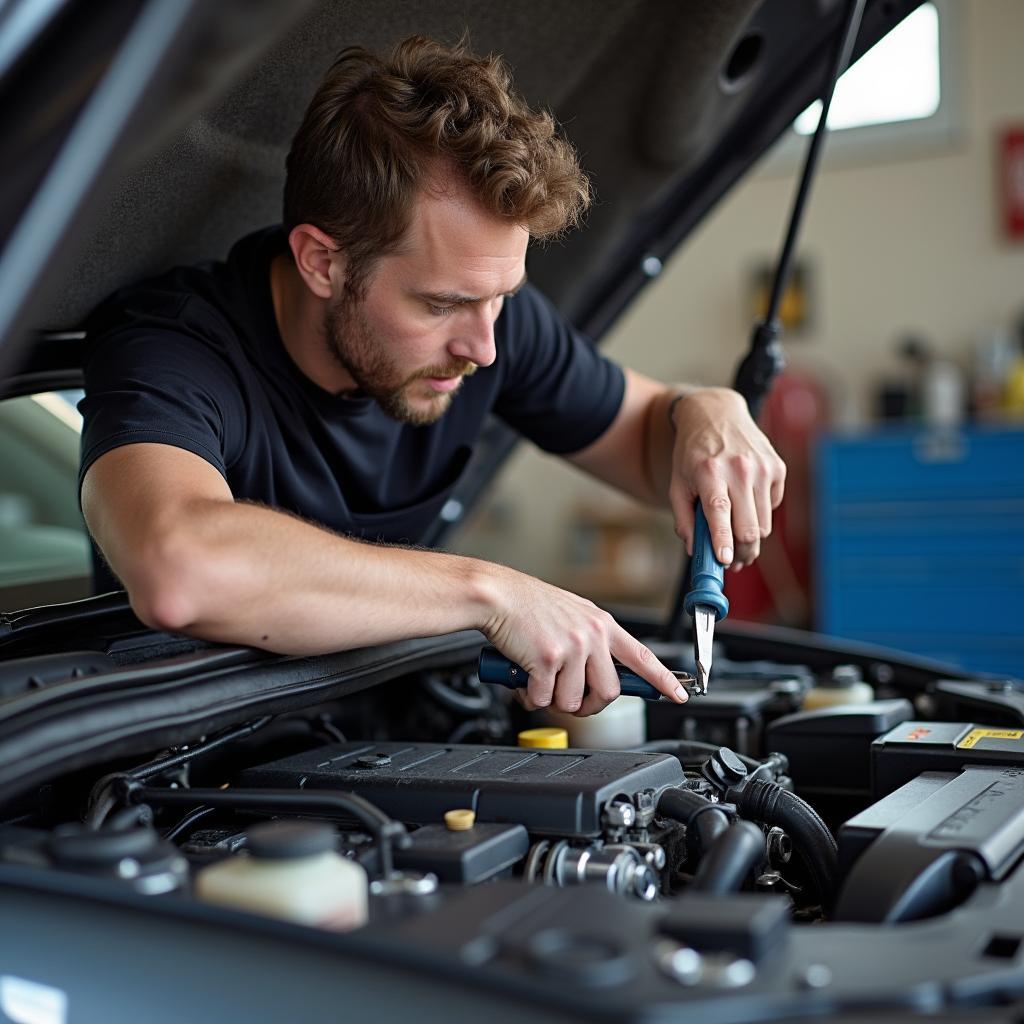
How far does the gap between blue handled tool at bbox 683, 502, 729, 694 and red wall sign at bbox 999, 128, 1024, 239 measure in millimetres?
4320

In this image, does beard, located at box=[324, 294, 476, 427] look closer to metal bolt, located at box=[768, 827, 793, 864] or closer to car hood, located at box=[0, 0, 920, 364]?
car hood, located at box=[0, 0, 920, 364]

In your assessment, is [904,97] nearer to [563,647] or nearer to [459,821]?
[563,647]

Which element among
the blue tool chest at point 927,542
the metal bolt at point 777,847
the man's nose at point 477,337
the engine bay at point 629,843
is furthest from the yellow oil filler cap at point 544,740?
the blue tool chest at point 927,542

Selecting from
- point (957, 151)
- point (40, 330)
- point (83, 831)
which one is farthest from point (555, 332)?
point (957, 151)

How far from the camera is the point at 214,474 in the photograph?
3.90 ft

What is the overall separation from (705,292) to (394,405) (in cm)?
453

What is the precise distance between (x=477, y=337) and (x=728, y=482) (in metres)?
0.34

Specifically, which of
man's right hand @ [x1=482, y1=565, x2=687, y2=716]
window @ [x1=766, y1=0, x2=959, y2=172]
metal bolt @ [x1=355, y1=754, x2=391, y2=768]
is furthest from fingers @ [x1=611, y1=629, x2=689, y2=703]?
window @ [x1=766, y1=0, x2=959, y2=172]

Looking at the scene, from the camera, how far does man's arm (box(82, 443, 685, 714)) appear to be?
1030mm

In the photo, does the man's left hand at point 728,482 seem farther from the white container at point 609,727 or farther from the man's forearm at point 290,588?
the man's forearm at point 290,588

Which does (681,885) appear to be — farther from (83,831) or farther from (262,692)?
(83,831)

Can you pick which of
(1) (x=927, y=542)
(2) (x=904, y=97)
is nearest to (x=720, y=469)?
(1) (x=927, y=542)

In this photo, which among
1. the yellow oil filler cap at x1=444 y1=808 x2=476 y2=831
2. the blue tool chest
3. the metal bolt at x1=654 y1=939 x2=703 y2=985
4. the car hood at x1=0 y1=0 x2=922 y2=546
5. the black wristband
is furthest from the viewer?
the blue tool chest

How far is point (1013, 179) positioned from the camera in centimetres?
506
